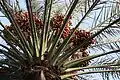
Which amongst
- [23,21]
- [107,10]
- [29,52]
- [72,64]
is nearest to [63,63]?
[72,64]

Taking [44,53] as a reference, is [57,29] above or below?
above

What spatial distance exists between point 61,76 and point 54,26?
1519mm

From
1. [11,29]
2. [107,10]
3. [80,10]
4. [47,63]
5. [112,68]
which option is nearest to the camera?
[47,63]

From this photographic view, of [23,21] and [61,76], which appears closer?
[61,76]

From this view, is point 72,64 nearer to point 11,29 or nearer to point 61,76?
point 61,76

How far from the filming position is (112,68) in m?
6.73

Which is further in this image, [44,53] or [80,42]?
[80,42]

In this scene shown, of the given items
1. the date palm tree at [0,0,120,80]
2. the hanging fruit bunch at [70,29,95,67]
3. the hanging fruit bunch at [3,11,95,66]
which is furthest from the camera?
the hanging fruit bunch at [3,11,95,66]

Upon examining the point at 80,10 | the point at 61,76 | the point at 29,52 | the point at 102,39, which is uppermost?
the point at 80,10

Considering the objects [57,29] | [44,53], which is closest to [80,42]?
[57,29]

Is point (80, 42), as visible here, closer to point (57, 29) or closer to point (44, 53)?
point (57, 29)

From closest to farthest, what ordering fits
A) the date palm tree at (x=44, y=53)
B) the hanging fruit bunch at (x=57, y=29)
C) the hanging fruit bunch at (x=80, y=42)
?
the date palm tree at (x=44, y=53) < the hanging fruit bunch at (x=80, y=42) < the hanging fruit bunch at (x=57, y=29)

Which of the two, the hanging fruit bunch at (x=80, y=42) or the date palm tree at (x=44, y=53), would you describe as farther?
the hanging fruit bunch at (x=80, y=42)

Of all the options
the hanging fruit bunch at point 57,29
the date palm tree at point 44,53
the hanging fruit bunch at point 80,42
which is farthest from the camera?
the hanging fruit bunch at point 57,29
